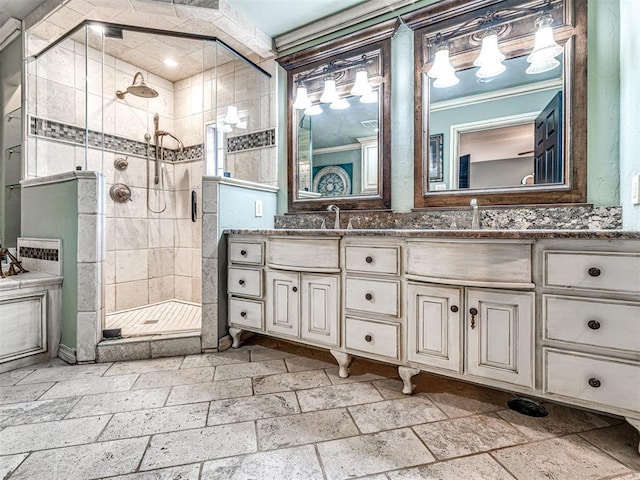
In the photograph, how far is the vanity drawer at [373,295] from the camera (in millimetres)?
1604

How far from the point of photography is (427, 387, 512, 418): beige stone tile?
4.83 feet

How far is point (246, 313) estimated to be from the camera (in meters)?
2.13

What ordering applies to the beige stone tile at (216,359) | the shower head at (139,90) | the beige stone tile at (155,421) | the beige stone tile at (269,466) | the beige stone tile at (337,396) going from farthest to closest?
the shower head at (139,90) → the beige stone tile at (216,359) → the beige stone tile at (337,396) → the beige stone tile at (155,421) → the beige stone tile at (269,466)

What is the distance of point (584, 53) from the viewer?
1.62m

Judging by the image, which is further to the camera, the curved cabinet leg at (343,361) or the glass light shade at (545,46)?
the curved cabinet leg at (343,361)

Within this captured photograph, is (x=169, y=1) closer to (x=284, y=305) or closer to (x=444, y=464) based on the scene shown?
(x=284, y=305)

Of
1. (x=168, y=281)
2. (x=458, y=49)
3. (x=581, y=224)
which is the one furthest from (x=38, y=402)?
(x=458, y=49)

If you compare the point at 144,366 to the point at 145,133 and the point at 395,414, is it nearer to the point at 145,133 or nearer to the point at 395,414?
the point at 395,414

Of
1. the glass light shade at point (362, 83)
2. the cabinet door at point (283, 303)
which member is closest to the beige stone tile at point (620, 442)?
the cabinet door at point (283, 303)

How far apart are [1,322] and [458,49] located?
319cm

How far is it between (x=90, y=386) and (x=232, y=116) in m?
2.29

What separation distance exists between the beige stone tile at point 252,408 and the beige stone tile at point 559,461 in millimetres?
873

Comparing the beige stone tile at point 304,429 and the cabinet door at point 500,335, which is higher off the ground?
the cabinet door at point 500,335

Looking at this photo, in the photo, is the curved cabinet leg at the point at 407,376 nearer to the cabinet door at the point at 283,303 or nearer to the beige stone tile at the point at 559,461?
the beige stone tile at the point at 559,461
